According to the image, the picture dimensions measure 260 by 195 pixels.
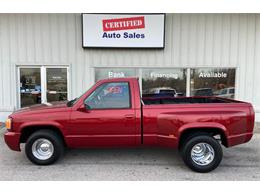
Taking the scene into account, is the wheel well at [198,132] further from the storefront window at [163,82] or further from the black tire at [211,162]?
the storefront window at [163,82]

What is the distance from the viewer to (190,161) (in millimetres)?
4672

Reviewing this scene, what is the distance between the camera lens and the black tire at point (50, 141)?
4.86 meters

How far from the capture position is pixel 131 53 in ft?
29.6

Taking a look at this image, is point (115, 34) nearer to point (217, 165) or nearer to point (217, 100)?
point (217, 100)

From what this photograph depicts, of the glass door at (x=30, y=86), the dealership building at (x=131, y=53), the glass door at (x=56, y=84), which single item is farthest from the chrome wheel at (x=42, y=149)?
the glass door at (x=30, y=86)

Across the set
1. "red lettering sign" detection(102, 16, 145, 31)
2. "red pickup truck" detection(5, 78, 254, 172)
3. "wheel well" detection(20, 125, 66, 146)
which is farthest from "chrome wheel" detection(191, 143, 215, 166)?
"red lettering sign" detection(102, 16, 145, 31)

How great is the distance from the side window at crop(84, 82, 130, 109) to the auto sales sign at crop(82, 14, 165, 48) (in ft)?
13.9

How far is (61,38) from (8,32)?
73.7 inches

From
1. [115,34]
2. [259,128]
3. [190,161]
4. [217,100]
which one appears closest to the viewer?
[190,161]

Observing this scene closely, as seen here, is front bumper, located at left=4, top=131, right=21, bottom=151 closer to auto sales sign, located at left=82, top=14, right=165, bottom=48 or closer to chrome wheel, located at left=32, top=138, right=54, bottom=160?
chrome wheel, located at left=32, top=138, right=54, bottom=160

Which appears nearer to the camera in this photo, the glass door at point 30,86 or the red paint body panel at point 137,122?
the red paint body panel at point 137,122

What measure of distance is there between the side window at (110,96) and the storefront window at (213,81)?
194 inches

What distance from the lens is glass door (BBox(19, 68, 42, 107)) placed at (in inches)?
364

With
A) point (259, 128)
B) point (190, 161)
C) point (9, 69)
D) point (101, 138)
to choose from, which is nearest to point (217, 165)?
point (190, 161)
